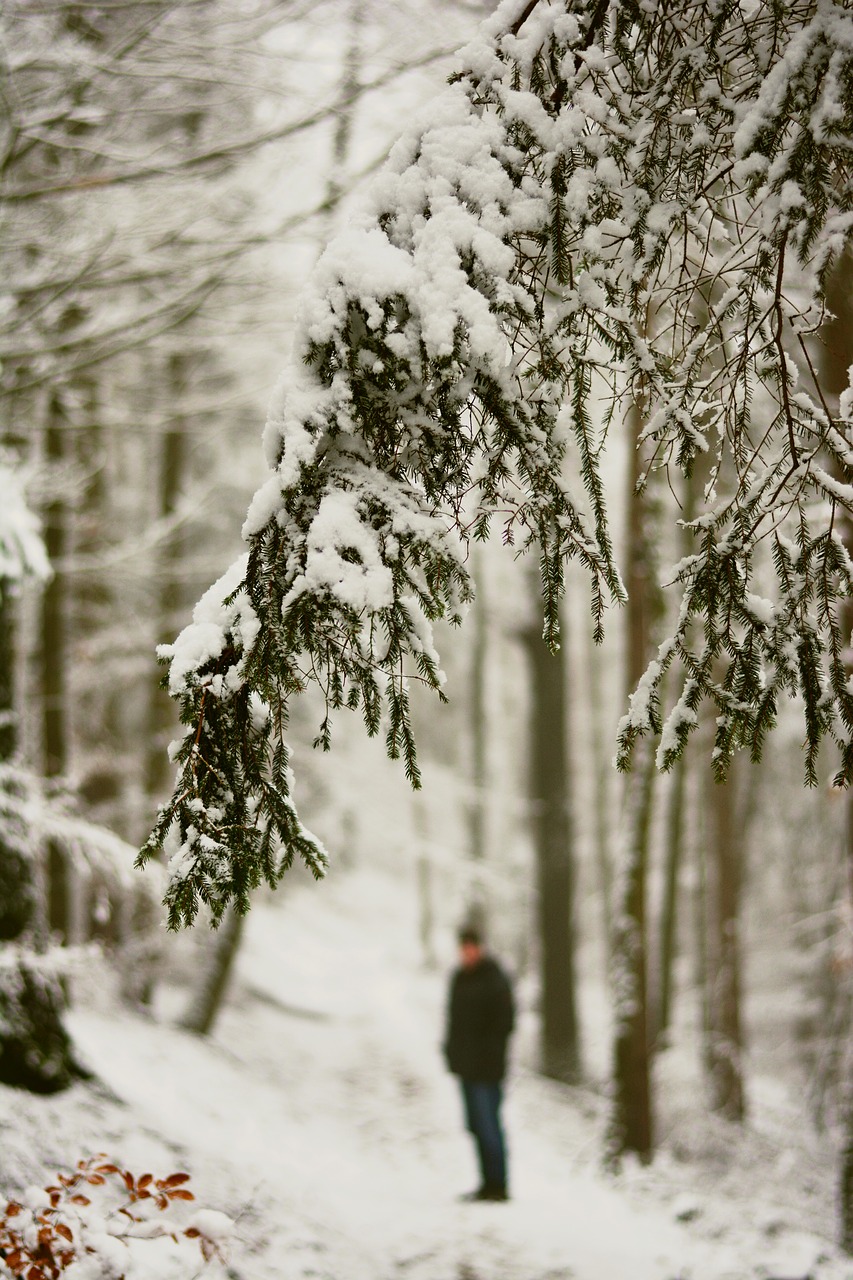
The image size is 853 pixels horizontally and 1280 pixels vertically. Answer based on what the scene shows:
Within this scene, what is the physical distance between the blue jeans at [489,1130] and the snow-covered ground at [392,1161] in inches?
7.8

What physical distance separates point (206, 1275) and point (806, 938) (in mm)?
13536

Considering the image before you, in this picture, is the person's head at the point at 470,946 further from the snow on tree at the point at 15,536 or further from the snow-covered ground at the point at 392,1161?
the snow on tree at the point at 15,536

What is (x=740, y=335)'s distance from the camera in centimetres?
273

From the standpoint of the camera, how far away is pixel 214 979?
10000 millimetres

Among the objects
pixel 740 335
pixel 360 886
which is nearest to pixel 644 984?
pixel 740 335

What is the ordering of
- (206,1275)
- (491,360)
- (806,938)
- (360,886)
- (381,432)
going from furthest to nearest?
(360,886), (806,938), (206,1275), (381,432), (491,360)

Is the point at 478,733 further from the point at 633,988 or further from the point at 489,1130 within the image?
the point at 489,1130

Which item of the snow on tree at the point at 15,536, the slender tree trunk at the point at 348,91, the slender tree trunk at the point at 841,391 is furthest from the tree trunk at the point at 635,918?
the snow on tree at the point at 15,536

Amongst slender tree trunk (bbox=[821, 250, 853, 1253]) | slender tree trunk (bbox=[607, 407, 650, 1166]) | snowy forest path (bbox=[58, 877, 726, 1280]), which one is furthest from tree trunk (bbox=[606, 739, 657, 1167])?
slender tree trunk (bbox=[821, 250, 853, 1253])

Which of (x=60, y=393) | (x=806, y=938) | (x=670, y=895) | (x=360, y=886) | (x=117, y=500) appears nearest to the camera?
(x=60, y=393)

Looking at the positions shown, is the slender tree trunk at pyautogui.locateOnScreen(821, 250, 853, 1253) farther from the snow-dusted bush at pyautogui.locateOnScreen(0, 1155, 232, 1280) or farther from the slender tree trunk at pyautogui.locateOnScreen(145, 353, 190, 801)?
the slender tree trunk at pyautogui.locateOnScreen(145, 353, 190, 801)

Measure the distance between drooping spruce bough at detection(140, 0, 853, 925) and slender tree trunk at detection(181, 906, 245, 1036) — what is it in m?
7.96

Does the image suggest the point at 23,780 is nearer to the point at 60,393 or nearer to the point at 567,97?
the point at 60,393

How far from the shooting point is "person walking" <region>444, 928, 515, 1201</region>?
19.6 ft
